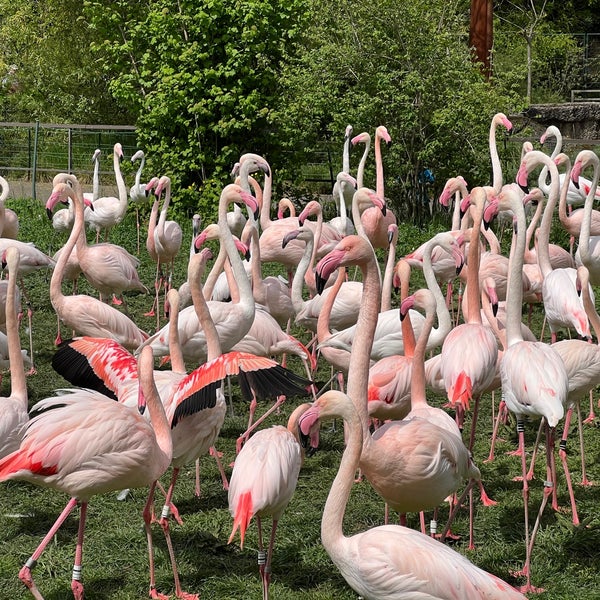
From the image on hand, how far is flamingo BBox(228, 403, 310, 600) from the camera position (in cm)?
392

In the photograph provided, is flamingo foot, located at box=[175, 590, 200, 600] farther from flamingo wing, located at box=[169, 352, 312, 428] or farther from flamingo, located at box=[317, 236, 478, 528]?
flamingo, located at box=[317, 236, 478, 528]

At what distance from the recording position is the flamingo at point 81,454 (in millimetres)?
3938

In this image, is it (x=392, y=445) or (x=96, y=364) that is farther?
(x=96, y=364)

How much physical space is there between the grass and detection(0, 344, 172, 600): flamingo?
51 centimetres

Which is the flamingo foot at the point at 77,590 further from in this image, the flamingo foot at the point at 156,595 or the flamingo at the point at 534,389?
the flamingo at the point at 534,389

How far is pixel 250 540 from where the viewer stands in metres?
4.82

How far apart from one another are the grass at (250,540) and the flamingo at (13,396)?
1.75 feet

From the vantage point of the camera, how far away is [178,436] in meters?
4.65

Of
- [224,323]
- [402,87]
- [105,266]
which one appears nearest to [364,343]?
[224,323]

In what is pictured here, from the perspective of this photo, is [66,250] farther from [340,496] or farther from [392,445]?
[340,496]

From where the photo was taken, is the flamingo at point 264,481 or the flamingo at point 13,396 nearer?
the flamingo at point 264,481

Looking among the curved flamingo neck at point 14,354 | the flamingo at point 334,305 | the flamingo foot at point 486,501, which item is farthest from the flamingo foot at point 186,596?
the flamingo at point 334,305

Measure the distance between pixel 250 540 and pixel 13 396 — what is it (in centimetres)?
137

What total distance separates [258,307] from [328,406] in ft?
11.7
